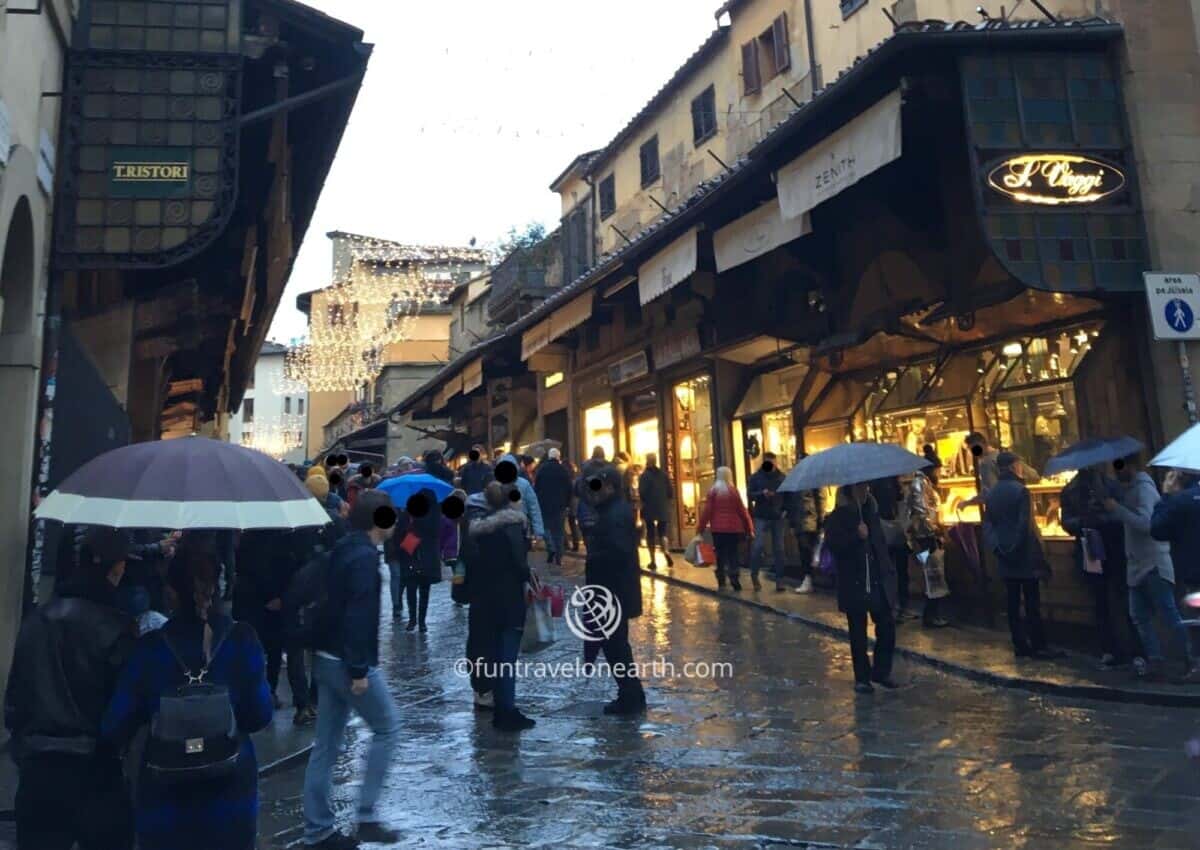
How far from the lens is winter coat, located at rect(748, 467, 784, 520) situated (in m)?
11.5

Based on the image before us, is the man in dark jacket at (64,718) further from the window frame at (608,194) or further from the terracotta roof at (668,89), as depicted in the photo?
the window frame at (608,194)

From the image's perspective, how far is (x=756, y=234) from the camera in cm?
1075

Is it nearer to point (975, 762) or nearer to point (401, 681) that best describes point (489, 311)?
point (401, 681)

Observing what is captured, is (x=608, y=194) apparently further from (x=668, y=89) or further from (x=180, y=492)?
(x=180, y=492)

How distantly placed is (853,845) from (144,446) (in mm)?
3481

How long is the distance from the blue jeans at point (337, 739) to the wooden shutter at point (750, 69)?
14198 millimetres

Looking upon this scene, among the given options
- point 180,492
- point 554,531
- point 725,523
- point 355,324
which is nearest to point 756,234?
point 725,523

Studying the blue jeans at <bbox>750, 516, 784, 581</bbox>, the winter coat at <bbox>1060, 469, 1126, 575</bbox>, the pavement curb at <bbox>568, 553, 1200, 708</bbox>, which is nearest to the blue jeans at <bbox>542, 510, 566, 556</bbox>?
the blue jeans at <bbox>750, 516, 784, 581</bbox>

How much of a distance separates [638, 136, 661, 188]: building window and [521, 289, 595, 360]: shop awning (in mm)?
4641

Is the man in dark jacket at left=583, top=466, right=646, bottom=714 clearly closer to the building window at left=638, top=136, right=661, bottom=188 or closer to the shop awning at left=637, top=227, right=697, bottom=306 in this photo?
the shop awning at left=637, top=227, right=697, bottom=306

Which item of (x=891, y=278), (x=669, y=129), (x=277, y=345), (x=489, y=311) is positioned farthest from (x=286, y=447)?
(x=891, y=278)

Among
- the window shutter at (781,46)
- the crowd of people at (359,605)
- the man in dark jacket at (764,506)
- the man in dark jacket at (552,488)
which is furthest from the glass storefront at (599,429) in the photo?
the window shutter at (781,46)

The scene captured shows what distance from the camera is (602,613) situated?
6.23 metres

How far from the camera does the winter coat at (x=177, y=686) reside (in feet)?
8.80
